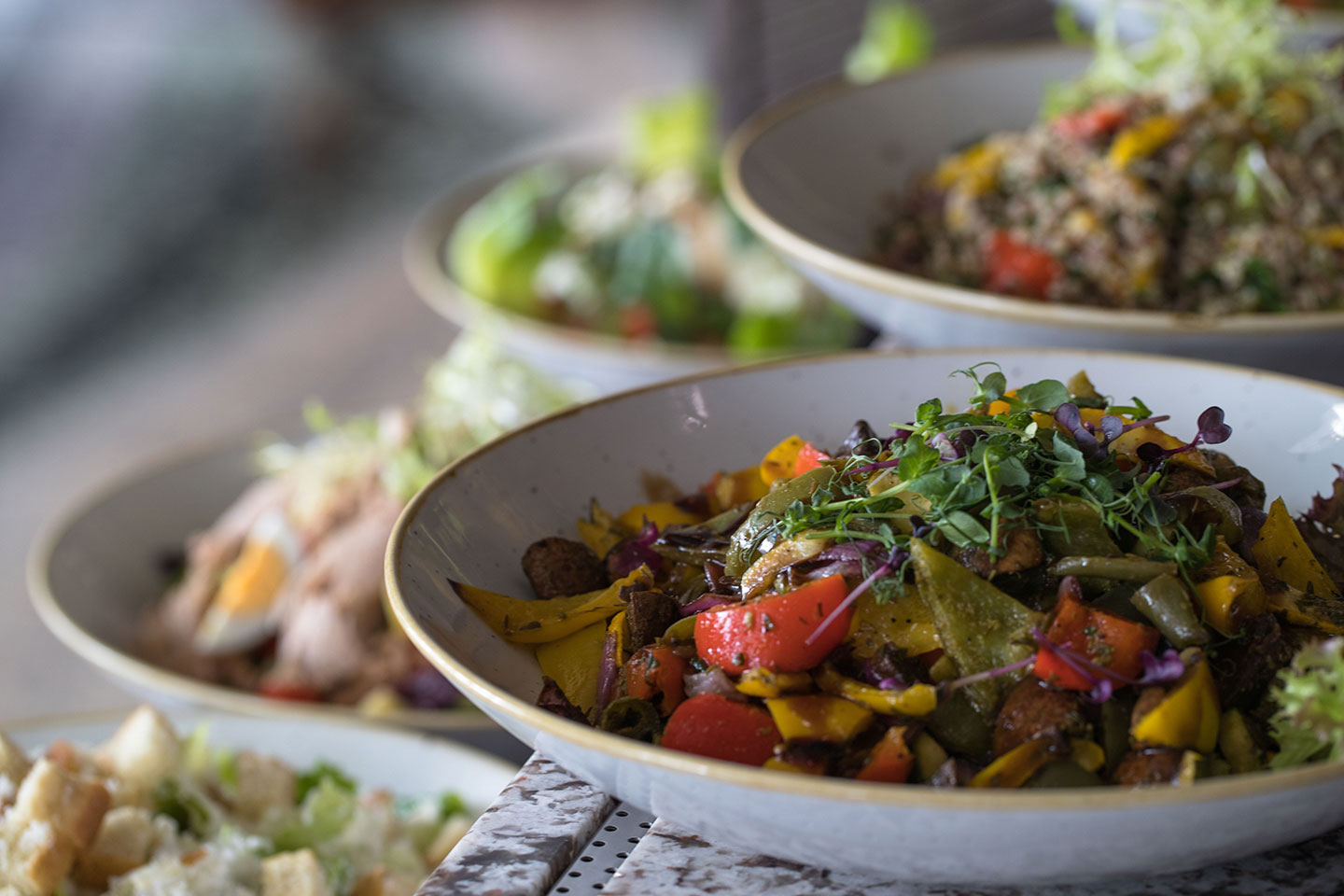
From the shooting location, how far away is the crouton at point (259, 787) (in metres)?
1.47

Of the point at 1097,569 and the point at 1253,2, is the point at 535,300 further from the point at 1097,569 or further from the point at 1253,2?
the point at 1097,569

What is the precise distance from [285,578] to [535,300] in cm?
134

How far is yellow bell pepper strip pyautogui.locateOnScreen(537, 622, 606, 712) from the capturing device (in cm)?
87

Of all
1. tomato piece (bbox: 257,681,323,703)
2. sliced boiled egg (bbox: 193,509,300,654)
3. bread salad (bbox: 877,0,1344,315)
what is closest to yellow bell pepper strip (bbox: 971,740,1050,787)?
bread salad (bbox: 877,0,1344,315)

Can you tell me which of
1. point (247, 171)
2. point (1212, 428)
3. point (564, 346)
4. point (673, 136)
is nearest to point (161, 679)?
point (564, 346)

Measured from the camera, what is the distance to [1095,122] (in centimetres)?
146

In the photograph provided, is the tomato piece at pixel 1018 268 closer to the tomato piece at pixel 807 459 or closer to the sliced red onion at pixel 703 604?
the tomato piece at pixel 807 459

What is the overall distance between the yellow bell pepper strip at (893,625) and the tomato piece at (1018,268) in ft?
2.21

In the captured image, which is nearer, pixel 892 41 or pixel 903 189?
pixel 903 189

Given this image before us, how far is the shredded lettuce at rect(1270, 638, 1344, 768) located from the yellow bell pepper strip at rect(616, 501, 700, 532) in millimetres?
456

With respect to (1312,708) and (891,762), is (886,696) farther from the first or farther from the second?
(1312,708)

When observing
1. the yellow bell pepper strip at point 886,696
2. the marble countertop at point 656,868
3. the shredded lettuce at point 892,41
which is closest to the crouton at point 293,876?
the marble countertop at point 656,868

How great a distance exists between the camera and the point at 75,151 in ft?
23.0

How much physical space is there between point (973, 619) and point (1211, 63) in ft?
3.30
